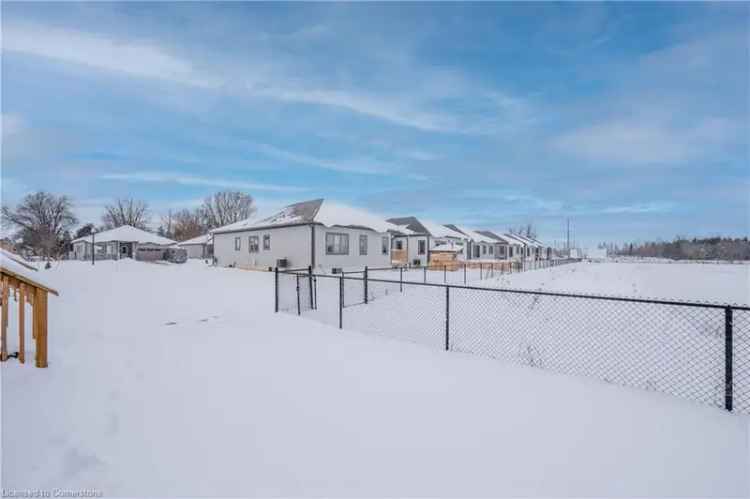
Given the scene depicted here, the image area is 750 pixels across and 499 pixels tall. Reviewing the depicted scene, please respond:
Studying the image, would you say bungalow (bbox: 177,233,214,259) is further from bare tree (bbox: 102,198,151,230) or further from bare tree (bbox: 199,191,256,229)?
bare tree (bbox: 102,198,151,230)

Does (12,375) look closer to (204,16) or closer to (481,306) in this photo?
(204,16)

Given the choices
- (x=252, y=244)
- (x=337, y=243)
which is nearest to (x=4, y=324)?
(x=337, y=243)

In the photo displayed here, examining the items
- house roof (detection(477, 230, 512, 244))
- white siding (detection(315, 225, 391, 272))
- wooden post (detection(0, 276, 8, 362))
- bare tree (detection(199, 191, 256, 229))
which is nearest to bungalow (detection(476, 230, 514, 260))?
house roof (detection(477, 230, 512, 244))

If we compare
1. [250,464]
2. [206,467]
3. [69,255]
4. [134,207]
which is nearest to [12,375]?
[206,467]

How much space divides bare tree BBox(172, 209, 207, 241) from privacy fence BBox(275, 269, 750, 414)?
58752 millimetres

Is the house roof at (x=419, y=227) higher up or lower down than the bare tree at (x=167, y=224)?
lower down

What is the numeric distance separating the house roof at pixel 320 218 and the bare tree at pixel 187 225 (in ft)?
139

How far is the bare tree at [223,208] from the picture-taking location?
208 ft

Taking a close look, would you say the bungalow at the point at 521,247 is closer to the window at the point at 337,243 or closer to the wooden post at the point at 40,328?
the window at the point at 337,243

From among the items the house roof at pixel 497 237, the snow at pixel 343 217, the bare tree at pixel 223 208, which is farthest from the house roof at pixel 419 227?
the bare tree at pixel 223 208

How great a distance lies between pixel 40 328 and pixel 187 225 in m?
66.1

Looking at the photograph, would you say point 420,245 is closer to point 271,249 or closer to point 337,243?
point 337,243

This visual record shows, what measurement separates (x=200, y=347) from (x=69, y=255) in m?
61.6

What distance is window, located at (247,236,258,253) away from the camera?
2217 centimetres
